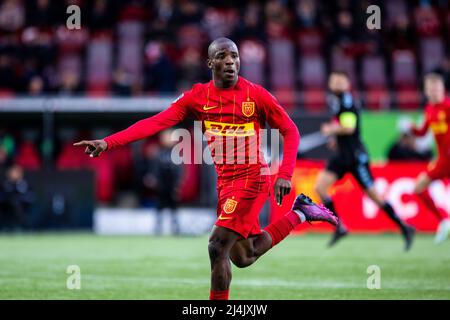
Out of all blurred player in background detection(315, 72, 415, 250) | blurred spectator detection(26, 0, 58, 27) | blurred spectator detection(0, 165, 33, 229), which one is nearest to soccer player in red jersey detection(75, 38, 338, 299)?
blurred player in background detection(315, 72, 415, 250)

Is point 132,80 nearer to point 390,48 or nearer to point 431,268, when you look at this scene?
point 390,48

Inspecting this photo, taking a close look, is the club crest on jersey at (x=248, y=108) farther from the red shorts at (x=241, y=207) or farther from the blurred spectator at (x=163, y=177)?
the blurred spectator at (x=163, y=177)

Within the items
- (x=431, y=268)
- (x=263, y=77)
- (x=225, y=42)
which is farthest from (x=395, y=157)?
(x=225, y=42)

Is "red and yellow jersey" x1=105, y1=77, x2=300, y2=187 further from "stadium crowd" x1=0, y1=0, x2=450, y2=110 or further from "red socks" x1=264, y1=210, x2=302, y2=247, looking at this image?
"stadium crowd" x1=0, y1=0, x2=450, y2=110

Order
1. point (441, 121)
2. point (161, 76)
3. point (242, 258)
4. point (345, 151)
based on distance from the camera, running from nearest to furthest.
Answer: point (242, 258), point (345, 151), point (441, 121), point (161, 76)

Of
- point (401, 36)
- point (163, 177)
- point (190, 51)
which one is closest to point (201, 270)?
point (163, 177)

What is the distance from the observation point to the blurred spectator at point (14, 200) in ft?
57.0

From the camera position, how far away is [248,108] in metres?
6.96

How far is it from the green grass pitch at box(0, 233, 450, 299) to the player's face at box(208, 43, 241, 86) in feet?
6.77

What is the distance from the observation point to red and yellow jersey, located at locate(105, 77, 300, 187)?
6.95 metres

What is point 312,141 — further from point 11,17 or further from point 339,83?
point 11,17

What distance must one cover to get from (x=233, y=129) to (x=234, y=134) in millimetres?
41

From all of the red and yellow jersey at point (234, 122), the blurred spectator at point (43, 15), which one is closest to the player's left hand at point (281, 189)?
the red and yellow jersey at point (234, 122)
